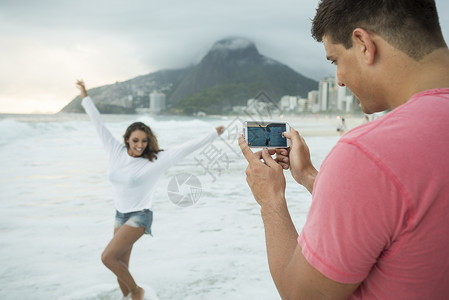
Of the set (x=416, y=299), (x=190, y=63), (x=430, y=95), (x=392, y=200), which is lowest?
(x=416, y=299)

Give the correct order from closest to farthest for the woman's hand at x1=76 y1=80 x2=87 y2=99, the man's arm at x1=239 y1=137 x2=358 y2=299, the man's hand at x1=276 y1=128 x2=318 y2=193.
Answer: the man's arm at x1=239 y1=137 x2=358 y2=299, the man's hand at x1=276 y1=128 x2=318 y2=193, the woman's hand at x1=76 y1=80 x2=87 y2=99

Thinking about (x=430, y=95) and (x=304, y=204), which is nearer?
(x=430, y=95)

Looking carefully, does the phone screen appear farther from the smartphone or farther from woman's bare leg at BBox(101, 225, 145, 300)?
woman's bare leg at BBox(101, 225, 145, 300)

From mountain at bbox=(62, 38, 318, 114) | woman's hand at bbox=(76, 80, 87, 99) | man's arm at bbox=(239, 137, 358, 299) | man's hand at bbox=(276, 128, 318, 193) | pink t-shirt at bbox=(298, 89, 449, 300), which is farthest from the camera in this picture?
mountain at bbox=(62, 38, 318, 114)

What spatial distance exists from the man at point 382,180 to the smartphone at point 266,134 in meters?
0.62

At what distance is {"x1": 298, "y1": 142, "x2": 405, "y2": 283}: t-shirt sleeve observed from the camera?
2.41 ft

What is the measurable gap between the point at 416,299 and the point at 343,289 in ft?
0.56

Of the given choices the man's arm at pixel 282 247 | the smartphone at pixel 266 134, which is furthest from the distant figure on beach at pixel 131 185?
the man's arm at pixel 282 247

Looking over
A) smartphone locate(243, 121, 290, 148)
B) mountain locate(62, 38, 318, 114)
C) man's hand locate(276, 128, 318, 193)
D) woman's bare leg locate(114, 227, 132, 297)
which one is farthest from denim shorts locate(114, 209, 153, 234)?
mountain locate(62, 38, 318, 114)

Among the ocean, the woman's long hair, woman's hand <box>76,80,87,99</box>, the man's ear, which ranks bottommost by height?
the ocean

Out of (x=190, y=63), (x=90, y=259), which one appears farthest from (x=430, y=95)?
(x=190, y=63)

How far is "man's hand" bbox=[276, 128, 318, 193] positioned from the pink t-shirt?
2.08 feet

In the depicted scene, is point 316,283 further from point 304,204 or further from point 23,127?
point 23,127

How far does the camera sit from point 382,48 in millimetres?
909
